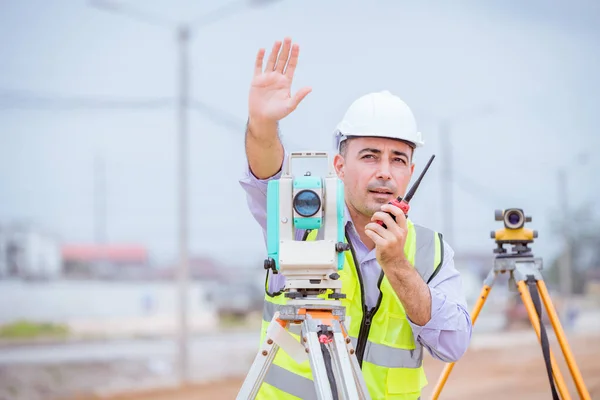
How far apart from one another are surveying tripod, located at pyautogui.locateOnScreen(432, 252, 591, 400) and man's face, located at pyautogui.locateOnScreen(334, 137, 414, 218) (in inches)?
53.5

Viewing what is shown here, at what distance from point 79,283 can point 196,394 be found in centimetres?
1564

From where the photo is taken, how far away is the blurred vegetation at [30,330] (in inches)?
905

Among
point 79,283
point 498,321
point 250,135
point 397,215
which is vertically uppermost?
point 250,135

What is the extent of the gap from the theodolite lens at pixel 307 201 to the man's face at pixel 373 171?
41 cm

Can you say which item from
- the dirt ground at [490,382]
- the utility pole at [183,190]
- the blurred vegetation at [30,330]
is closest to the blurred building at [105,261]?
the blurred vegetation at [30,330]

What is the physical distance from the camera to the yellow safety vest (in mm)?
3158

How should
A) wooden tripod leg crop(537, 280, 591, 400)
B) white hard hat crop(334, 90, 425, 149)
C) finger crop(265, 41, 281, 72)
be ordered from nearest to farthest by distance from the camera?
finger crop(265, 41, 281, 72) → white hard hat crop(334, 90, 425, 149) → wooden tripod leg crop(537, 280, 591, 400)

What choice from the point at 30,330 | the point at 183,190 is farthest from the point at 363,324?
the point at 30,330

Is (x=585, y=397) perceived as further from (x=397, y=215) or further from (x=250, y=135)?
(x=250, y=135)

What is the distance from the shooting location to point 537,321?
448 cm

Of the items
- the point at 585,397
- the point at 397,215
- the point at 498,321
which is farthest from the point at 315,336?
the point at 498,321

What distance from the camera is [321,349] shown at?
2812 mm

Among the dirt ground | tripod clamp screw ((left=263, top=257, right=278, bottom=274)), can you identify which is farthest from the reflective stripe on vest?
the dirt ground

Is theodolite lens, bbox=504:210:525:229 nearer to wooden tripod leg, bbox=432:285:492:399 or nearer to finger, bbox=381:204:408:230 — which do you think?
wooden tripod leg, bbox=432:285:492:399
